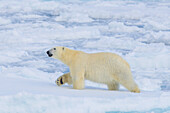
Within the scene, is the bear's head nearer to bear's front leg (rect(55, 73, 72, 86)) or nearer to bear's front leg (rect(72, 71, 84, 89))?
bear's front leg (rect(55, 73, 72, 86))

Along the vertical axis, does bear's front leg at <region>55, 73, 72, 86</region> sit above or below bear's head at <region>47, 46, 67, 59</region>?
below

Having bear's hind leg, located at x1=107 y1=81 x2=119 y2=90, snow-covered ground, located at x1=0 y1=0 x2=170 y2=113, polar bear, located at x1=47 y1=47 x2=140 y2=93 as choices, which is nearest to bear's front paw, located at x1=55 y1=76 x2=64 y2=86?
polar bear, located at x1=47 y1=47 x2=140 y2=93

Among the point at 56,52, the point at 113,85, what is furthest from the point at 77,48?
the point at 113,85

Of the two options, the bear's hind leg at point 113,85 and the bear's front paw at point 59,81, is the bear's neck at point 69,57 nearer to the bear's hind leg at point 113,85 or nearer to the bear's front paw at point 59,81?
the bear's front paw at point 59,81

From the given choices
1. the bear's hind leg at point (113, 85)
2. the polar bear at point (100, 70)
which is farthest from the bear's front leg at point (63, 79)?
the bear's hind leg at point (113, 85)

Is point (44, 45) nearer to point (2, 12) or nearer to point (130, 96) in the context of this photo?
point (130, 96)

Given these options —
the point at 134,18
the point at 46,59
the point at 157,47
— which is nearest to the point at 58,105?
the point at 46,59

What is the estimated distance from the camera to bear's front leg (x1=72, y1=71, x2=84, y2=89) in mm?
3367

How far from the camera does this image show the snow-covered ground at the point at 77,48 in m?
2.66

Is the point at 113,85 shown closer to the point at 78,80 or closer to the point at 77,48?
the point at 78,80

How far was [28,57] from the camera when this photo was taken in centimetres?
691

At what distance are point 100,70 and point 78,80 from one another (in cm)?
28

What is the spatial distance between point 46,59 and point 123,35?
3362 millimetres

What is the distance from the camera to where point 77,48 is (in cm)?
766
